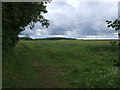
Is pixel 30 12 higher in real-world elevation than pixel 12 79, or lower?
higher

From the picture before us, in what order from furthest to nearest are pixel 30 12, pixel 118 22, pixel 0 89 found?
pixel 30 12, pixel 0 89, pixel 118 22

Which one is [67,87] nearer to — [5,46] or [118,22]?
[5,46]

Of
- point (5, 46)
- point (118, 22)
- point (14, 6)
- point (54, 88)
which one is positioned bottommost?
point (54, 88)

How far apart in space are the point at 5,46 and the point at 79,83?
3.42m

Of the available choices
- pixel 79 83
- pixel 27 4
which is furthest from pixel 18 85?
pixel 27 4

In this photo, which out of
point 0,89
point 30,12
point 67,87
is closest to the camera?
point 0,89

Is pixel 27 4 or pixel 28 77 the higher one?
pixel 27 4

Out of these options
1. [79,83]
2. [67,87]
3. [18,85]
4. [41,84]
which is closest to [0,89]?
[18,85]

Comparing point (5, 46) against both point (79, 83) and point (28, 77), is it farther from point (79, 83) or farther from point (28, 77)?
point (79, 83)

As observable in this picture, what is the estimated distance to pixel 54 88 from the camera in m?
5.68

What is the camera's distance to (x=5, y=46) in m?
5.43

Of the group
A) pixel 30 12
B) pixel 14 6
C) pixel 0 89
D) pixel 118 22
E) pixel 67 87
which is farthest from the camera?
pixel 30 12

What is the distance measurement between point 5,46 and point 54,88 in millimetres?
2568

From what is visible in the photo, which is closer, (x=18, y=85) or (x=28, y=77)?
(x=18, y=85)
